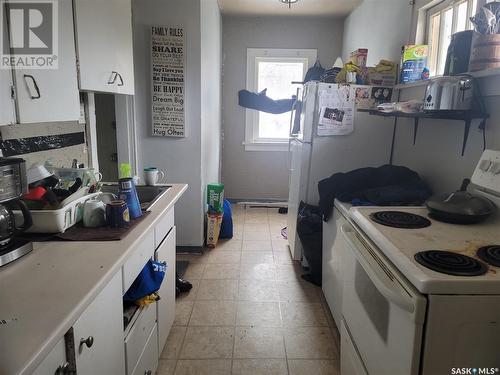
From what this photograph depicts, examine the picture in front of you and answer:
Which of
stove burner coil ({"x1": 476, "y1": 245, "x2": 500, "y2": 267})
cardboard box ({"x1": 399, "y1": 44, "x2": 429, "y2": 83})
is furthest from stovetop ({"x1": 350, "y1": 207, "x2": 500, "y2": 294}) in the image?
cardboard box ({"x1": 399, "y1": 44, "x2": 429, "y2": 83})

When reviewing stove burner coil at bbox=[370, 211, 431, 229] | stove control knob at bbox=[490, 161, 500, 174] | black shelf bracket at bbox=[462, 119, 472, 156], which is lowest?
stove burner coil at bbox=[370, 211, 431, 229]

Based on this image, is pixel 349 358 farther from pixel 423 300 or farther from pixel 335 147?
pixel 335 147

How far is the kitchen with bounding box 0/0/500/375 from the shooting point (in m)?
0.98

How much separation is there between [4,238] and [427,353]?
127 cm

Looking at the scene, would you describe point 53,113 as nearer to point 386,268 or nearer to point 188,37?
point 386,268

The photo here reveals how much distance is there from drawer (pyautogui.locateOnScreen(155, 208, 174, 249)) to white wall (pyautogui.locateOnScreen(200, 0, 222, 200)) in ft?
4.34

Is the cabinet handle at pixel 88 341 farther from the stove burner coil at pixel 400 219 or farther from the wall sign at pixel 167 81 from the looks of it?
the wall sign at pixel 167 81

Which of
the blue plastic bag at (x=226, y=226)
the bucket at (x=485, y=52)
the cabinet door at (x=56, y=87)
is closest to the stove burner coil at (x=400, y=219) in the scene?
the bucket at (x=485, y=52)

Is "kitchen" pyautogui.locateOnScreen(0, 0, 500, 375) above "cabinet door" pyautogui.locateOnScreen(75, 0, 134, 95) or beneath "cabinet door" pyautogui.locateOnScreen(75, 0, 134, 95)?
beneath

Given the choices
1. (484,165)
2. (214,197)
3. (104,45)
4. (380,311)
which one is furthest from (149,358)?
(214,197)

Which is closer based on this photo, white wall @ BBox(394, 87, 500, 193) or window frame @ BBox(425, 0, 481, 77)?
white wall @ BBox(394, 87, 500, 193)

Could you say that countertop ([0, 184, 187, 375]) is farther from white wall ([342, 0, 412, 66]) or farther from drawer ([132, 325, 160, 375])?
white wall ([342, 0, 412, 66])

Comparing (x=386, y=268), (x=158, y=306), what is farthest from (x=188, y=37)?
(x=386, y=268)

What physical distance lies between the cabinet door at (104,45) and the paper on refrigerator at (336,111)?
1.36m
